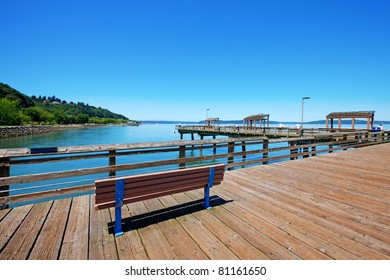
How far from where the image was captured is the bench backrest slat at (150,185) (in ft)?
7.86

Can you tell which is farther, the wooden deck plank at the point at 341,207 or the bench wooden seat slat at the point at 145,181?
the wooden deck plank at the point at 341,207

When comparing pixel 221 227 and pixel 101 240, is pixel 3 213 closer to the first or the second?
pixel 101 240

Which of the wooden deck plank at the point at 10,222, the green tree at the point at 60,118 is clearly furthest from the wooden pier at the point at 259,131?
the green tree at the point at 60,118

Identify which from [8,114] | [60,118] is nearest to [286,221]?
[8,114]

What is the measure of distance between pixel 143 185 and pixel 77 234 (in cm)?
101

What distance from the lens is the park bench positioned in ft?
7.90

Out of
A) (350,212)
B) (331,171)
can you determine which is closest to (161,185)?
(350,212)

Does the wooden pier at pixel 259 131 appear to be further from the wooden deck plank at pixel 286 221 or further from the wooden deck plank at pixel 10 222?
the wooden deck plank at pixel 10 222

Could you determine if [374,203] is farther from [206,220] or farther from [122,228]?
[122,228]

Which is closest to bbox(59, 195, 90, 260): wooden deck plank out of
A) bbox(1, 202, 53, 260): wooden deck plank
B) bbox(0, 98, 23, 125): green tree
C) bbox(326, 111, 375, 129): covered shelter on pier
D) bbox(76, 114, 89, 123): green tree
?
bbox(1, 202, 53, 260): wooden deck plank

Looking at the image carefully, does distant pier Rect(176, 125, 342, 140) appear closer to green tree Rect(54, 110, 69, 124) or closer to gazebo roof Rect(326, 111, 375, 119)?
gazebo roof Rect(326, 111, 375, 119)
